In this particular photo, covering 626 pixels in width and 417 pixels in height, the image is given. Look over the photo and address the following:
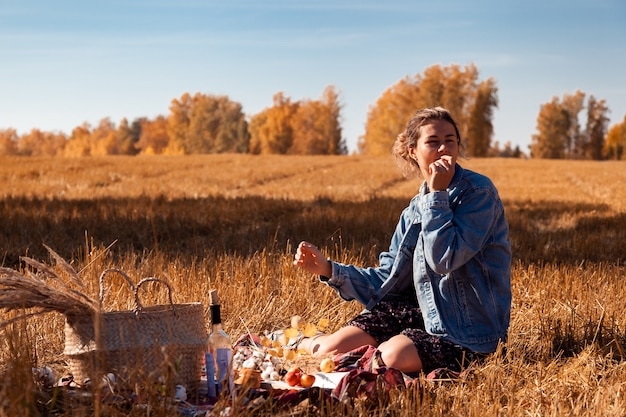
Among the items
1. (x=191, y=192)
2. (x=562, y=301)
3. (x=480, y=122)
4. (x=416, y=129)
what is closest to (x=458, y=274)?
(x=416, y=129)

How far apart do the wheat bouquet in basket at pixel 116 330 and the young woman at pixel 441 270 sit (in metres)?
0.98

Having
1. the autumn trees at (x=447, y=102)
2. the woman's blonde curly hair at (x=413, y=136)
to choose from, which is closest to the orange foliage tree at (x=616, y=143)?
the autumn trees at (x=447, y=102)

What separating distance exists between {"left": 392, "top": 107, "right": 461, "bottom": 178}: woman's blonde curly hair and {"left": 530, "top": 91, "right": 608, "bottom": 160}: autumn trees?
10397 centimetres

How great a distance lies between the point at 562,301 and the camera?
5441mm

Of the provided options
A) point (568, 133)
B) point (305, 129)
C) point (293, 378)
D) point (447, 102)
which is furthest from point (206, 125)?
point (293, 378)

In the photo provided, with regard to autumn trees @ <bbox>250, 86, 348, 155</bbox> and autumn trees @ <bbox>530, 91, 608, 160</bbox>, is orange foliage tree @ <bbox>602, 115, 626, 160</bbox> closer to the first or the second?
autumn trees @ <bbox>530, 91, 608, 160</bbox>

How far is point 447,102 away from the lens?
8719cm

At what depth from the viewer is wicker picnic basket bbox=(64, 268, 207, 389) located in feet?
11.0

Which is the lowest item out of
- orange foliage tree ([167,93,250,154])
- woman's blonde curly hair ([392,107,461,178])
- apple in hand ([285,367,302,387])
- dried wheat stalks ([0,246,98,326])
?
apple in hand ([285,367,302,387])

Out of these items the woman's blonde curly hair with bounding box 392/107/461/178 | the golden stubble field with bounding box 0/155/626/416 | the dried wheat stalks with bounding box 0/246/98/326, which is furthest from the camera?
the woman's blonde curly hair with bounding box 392/107/461/178

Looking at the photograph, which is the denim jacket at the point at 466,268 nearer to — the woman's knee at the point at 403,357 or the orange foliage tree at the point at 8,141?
the woman's knee at the point at 403,357

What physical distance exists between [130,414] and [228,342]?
788 mm

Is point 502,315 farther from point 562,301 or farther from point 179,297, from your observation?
point 179,297

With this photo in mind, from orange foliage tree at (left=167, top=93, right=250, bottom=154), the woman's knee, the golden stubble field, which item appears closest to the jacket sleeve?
the woman's knee
